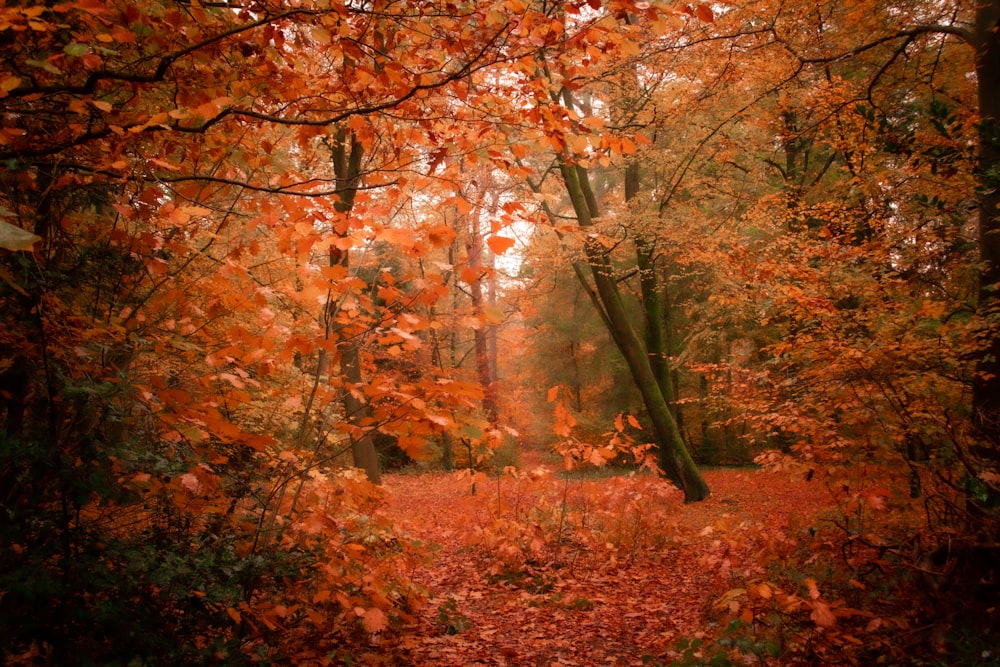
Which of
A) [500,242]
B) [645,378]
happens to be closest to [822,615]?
[500,242]

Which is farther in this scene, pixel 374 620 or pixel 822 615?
pixel 374 620

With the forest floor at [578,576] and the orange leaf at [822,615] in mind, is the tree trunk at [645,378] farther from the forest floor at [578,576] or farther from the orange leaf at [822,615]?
the orange leaf at [822,615]

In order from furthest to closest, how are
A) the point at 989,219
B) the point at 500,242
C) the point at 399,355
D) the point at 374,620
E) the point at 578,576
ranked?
the point at 578,576 → the point at 989,219 → the point at 374,620 → the point at 399,355 → the point at 500,242

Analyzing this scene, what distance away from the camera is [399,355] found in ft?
10.1

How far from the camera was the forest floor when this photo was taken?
14.1 feet

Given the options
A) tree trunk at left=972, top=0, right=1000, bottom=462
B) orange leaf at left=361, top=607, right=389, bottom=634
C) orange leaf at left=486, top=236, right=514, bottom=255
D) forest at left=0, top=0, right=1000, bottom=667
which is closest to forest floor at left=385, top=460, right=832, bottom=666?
forest at left=0, top=0, right=1000, bottom=667

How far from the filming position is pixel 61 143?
2.57 meters

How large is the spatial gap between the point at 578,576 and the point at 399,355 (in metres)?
3.93

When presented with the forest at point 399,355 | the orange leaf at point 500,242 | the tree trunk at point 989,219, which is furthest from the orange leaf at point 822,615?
the orange leaf at point 500,242

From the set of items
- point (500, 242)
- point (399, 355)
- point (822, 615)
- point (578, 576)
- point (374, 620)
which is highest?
point (500, 242)

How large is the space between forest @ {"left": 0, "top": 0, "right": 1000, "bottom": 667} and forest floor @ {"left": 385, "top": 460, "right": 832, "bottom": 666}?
44 mm

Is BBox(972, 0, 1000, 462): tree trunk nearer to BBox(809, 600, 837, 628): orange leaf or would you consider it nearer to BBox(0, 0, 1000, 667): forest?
BBox(0, 0, 1000, 667): forest

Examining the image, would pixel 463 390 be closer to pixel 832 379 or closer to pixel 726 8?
pixel 832 379

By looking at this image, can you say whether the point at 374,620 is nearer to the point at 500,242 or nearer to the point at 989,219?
the point at 500,242
